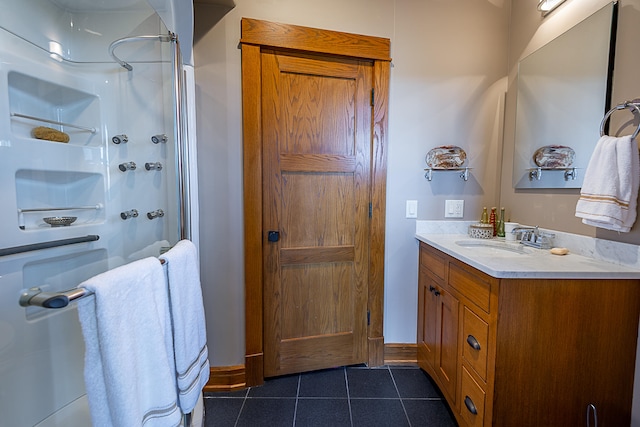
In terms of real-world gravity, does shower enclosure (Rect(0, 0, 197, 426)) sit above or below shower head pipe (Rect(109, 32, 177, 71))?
below

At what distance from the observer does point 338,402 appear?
4.98 feet

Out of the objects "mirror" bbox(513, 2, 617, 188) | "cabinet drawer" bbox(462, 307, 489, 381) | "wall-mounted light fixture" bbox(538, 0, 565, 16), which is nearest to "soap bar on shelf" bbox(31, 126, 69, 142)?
"cabinet drawer" bbox(462, 307, 489, 381)

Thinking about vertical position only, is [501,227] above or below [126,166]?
below

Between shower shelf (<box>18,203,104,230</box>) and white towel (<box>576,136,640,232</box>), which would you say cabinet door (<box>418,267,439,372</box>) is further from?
shower shelf (<box>18,203,104,230</box>)

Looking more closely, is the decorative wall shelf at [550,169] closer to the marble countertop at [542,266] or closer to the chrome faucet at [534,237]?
the chrome faucet at [534,237]

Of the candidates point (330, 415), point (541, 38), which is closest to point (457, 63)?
point (541, 38)

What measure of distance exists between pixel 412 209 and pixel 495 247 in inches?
21.6

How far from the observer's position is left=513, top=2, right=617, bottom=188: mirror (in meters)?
1.25

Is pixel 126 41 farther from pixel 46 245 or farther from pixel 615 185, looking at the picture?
pixel 615 185

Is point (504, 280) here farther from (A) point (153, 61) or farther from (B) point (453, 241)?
(A) point (153, 61)

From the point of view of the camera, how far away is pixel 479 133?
1.84 m

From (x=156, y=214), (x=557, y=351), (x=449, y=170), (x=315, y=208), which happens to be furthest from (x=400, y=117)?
(x=156, y=214)

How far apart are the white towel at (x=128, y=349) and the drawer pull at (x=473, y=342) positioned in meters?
1.18

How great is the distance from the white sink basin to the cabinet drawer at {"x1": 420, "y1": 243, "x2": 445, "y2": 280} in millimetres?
170
